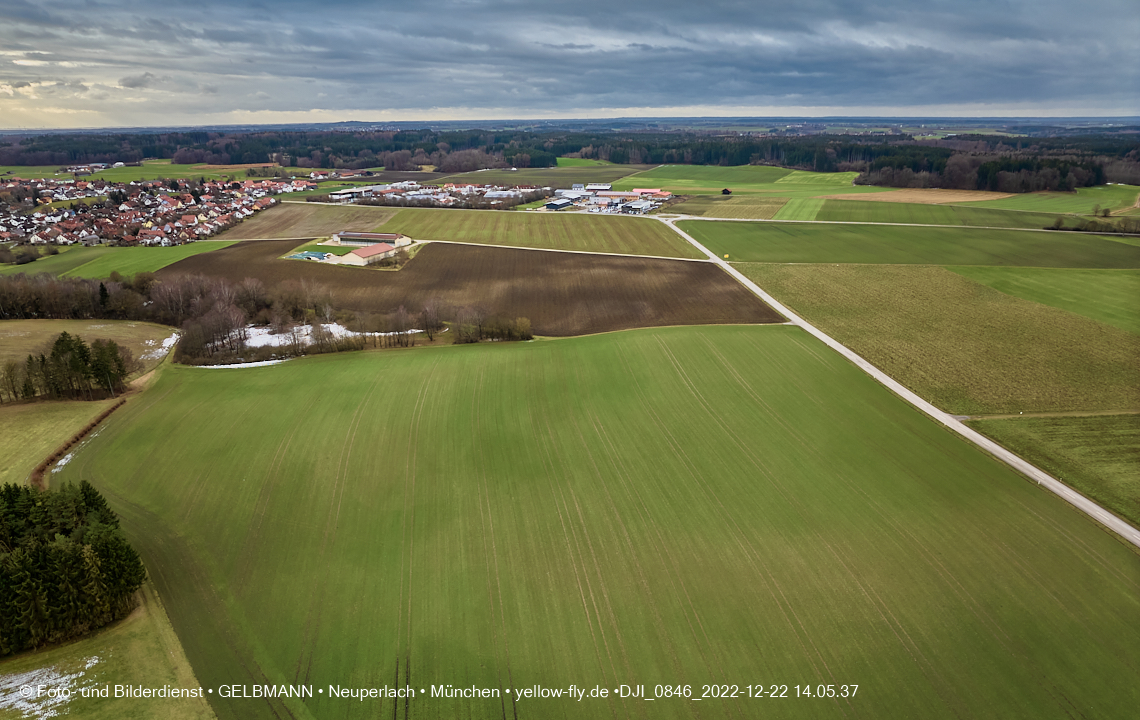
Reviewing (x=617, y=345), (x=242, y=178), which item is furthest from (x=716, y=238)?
(x=242, y=178)

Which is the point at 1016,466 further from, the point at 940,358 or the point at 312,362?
the point at 312,362

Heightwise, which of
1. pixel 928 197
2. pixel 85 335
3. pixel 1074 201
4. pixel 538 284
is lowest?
pixel 85 335

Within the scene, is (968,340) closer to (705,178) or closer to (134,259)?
(134,259)

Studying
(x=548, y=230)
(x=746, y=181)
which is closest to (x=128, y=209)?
(x=548, y=230)

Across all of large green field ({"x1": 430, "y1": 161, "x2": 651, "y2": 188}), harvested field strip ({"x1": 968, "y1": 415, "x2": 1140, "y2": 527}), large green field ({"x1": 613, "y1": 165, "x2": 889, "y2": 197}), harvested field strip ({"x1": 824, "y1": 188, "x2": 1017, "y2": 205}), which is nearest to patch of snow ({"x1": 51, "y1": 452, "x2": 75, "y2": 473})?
harvested field strip ({"x1": 968, "y1": 415, "x2": 1140, "y2": 527})

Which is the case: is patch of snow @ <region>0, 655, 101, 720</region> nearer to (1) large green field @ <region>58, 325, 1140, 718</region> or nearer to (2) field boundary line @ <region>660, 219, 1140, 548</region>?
(1) large green field @ <region>58, 325, 1140, 718</region>
